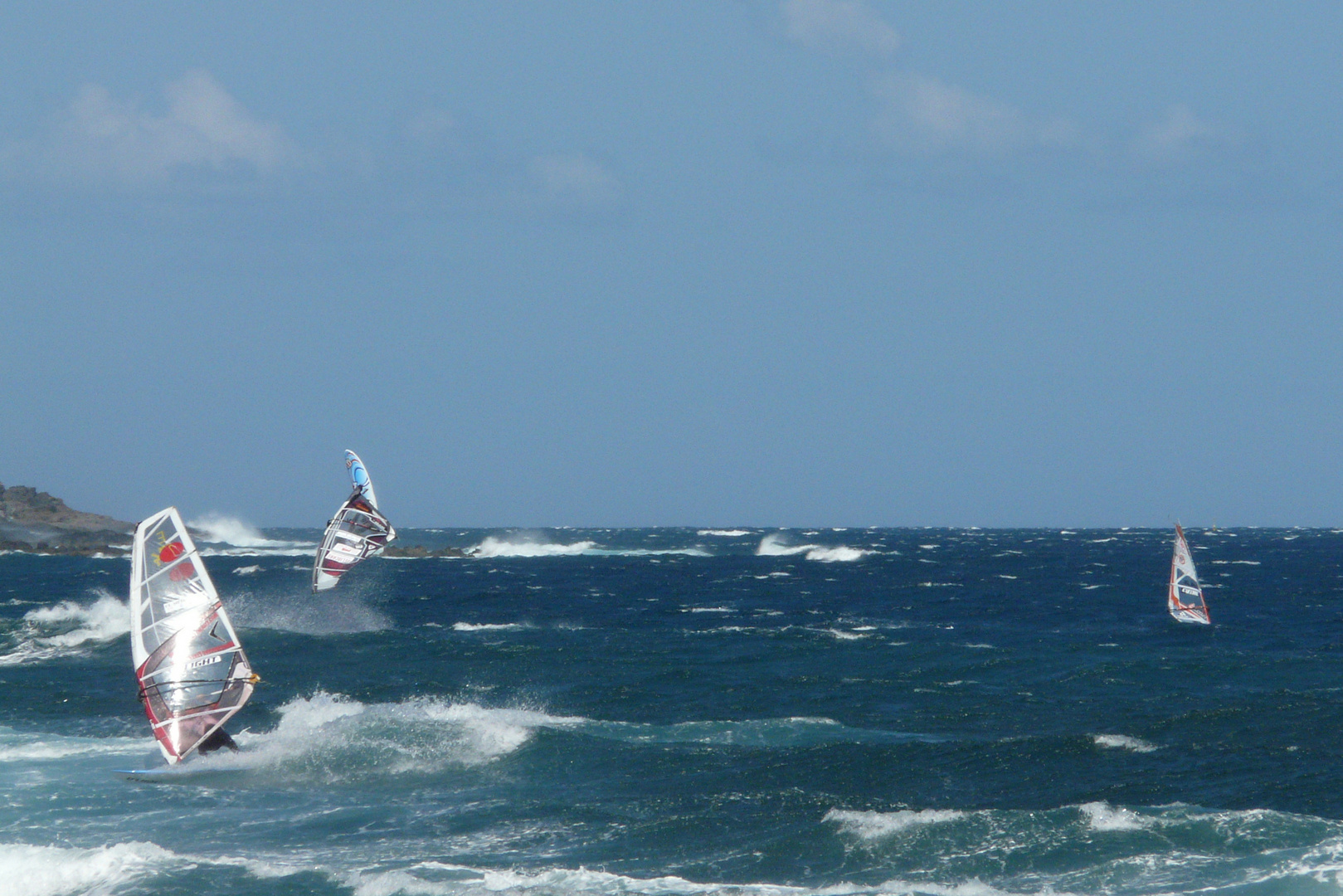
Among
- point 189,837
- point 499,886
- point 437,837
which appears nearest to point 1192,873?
point 499,886

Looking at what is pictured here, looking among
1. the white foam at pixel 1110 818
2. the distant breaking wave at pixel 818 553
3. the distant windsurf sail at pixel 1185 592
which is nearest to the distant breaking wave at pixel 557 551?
the distant breaking wave at pixel 818 553

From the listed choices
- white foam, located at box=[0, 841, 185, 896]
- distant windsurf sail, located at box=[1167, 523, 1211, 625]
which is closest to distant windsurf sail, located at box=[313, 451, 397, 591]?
white foam, located at box=[0, 841, 185, 896]

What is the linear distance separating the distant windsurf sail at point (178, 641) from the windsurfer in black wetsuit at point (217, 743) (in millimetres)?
1251

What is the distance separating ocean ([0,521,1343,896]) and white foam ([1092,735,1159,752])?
0.11 metres

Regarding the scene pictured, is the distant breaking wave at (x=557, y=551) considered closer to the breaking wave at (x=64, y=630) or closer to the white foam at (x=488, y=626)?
the breaking wave at (x=64, y=630)

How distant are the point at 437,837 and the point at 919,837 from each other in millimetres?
8089

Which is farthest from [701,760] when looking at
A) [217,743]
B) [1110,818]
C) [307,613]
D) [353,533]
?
[307,613]

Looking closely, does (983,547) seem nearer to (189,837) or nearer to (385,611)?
(385,611)

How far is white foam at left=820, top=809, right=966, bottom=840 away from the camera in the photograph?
20.2 m

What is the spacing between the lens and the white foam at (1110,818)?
66.2ft

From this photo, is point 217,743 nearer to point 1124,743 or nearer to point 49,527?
point 1124,743

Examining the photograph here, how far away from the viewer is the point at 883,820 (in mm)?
20766

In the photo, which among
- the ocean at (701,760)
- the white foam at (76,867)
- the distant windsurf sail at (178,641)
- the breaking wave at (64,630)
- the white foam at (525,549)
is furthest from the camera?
the white foam at (525,549)

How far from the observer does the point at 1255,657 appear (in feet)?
134
